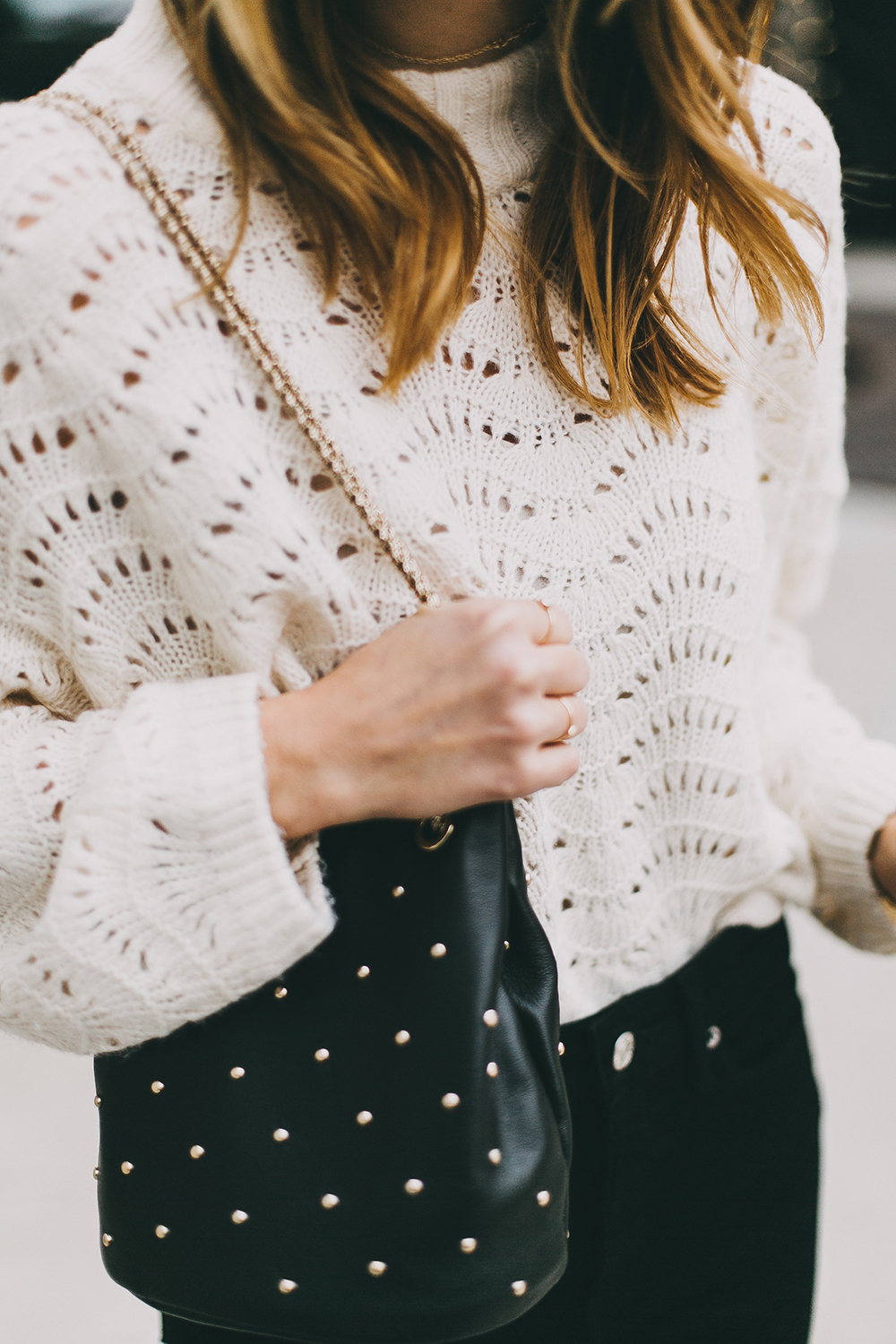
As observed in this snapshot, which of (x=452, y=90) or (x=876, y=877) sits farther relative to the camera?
(x=876, y=877)

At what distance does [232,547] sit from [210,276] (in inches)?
5.7

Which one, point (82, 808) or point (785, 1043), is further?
point (785, 1043)

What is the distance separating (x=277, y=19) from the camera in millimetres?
556

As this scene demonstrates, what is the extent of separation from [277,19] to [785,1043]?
0.80 m

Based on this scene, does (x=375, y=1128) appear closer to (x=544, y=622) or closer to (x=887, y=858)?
(x=544, y=622)

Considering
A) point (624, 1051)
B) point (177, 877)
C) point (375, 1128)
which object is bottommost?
point (624, 1051)

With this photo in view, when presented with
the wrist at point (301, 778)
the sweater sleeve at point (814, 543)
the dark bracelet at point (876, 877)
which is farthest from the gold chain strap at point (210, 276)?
the dark bracelet at point (876, 877)

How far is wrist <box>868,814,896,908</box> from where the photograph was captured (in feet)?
2.54

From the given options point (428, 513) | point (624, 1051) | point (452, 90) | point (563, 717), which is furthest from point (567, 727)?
point (452, 90)

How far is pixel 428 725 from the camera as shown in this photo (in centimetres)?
53

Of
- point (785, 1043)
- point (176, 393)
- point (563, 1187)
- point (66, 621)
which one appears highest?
point (176, 393)

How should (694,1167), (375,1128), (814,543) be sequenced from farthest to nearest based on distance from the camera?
(814,543), (694,1167), (375,1128)

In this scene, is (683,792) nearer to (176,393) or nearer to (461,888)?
(461,888)

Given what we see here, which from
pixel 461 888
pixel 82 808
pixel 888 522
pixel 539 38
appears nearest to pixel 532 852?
pixel 461 888
